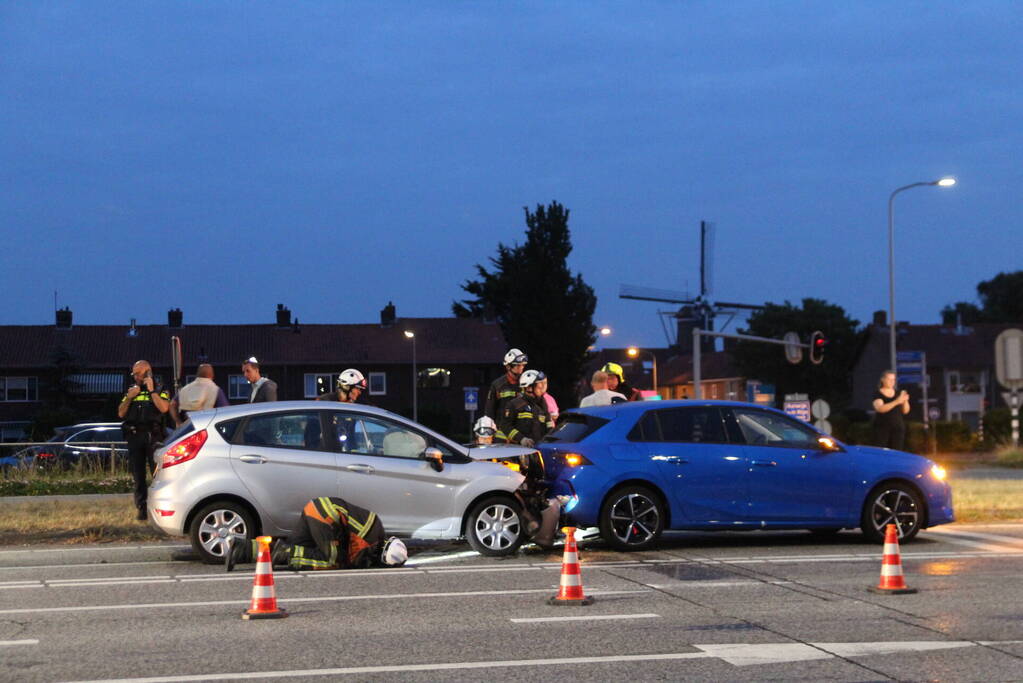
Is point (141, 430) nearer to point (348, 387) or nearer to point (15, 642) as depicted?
point (348, 387)

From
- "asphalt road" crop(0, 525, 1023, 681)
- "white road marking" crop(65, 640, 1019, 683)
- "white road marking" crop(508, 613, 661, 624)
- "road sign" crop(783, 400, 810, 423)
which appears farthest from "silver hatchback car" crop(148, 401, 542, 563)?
"road sign" crop(783, 400, 810, 423)

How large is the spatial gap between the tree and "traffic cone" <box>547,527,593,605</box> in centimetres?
6360

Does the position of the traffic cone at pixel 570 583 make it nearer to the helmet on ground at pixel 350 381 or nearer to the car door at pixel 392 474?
the car door at pixel 392 474

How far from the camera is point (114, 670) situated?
24.9ft

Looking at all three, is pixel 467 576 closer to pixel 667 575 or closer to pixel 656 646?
pixel 667 575

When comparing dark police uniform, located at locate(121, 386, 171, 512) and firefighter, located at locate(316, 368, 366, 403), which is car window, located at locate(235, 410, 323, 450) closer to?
firefighter, located at locate(316, 368, 366, 403)

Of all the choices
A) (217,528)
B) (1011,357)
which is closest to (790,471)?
(217,528)

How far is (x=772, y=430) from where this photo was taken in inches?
557

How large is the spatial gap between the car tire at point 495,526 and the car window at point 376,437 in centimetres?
66

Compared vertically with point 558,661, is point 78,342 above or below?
above

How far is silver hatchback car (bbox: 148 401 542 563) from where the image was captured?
12.7 metres

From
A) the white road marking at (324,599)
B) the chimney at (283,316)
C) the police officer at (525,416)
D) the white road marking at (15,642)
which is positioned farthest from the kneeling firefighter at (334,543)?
the chimney at (283,316)

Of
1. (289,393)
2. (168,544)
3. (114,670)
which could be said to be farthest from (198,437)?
(289,393)

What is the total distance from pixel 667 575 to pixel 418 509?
2642 millimetres
